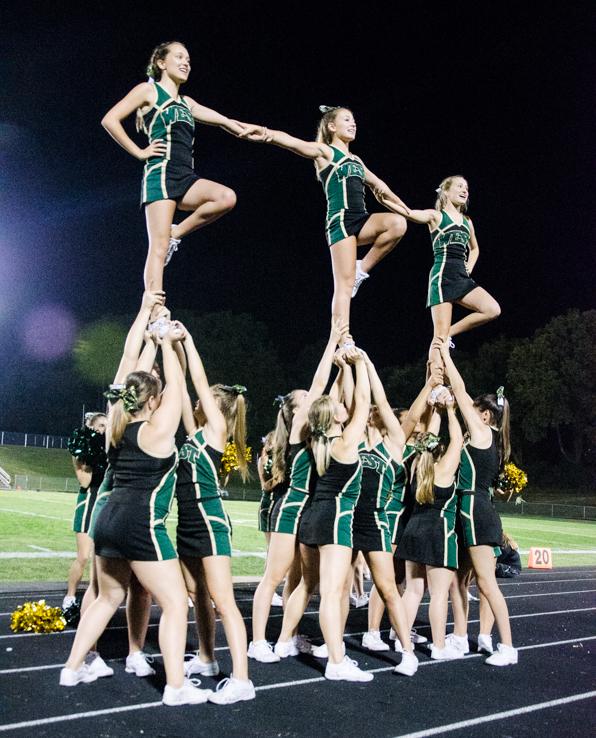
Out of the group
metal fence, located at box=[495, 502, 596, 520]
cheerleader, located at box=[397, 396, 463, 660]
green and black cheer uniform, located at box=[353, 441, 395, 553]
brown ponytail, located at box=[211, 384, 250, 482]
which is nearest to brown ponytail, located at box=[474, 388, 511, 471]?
cheerleader, located at box=[397, 396, 463, 660]

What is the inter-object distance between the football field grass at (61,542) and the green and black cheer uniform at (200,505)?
19.4 feet

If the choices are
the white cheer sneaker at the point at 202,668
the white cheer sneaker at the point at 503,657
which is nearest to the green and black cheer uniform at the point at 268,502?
the white cheer sneaker at the point at 202,668

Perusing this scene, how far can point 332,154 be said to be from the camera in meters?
6.06

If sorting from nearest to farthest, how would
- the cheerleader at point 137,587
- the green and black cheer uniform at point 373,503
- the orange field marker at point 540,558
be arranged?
the cheerleader at point 137,587 < the green and black cheer uniform at point 373,503 < the orange field marker at point 540,558

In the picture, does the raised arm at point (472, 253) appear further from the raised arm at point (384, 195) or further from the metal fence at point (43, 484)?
the metal fence at point (43, 484)

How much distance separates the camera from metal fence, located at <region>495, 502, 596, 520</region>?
35.8m

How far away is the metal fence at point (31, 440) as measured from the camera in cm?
5819

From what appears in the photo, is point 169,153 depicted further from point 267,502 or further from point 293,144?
point 267,502

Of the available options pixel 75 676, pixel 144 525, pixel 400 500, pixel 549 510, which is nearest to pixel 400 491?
pixel 400 500

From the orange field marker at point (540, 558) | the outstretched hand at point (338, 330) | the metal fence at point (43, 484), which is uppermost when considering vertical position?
the outstretched hand at point (338, 330)

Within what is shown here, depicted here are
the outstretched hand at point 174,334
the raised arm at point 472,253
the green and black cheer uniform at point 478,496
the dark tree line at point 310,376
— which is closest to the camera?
the outstretched hand at point 174,334

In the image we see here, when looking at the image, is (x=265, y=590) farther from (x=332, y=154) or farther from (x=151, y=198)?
(x=332, y=154)

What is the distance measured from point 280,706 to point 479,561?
7.49 feet

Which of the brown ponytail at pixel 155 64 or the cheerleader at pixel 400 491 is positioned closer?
the brown ponytail at pixel 155 64
